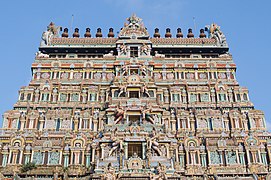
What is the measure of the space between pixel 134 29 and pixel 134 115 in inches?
748

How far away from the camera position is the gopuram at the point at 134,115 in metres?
40.3

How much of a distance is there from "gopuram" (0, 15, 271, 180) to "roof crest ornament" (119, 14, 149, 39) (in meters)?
0.17

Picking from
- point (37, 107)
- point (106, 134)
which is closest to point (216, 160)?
point (106, 134)

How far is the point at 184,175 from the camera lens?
1612 inches

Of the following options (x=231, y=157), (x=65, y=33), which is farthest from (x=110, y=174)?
(x=65, y=33)

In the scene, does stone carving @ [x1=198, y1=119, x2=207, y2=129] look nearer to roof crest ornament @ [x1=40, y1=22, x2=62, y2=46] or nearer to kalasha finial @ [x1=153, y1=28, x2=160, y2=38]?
kalasha finial @ [x1=153, y1=28, x2=160, y2=38]

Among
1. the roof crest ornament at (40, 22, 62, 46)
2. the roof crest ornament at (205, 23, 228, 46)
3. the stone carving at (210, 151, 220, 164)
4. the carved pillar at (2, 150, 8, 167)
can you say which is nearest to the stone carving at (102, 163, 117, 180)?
the stone carving at (210, 151, 220, 164)

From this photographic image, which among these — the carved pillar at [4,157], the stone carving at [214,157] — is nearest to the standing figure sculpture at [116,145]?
the stone carving at [214,157]

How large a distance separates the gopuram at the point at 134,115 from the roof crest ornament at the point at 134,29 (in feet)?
0.57

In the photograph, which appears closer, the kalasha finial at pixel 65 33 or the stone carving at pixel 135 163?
the stone carving at pixel 135 163

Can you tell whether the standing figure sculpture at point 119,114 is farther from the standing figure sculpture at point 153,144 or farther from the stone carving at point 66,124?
the standing figure sculpture at point 153,144

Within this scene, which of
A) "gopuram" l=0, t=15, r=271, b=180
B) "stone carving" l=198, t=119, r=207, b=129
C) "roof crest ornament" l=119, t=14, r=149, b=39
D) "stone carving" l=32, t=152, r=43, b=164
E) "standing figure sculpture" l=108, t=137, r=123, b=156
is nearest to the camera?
"standing figure sculpture" l=108, t=137, r=123, b=156

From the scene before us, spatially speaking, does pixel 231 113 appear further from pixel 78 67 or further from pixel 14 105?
pixel 14 105

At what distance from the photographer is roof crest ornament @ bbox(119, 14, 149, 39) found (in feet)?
191
